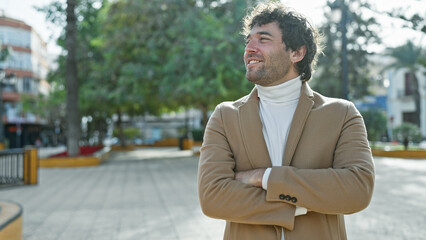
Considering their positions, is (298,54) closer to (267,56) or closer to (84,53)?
(267,56)

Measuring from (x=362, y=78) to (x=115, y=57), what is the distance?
1687cm

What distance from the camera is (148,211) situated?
8164 millimetres

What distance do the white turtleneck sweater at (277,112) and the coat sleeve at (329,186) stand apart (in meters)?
0.15

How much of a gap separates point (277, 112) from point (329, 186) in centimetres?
41

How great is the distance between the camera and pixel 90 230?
662cm

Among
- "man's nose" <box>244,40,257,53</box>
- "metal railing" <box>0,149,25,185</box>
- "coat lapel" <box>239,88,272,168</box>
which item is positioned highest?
"man's nose" <box>244,40,257,53</box>

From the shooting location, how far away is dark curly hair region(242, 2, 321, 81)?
6.98 ft

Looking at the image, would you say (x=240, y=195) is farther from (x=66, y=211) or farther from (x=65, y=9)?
(x=65, y=9)

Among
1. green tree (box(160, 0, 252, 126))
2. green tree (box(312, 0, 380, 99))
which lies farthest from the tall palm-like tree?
green tree (box(160, 0, 252, 126))

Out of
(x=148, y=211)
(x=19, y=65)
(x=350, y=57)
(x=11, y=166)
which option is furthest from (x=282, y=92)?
(x=19, y=65)

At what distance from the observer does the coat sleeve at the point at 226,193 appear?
1.98m

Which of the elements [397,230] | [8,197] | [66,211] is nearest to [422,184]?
[397,230]

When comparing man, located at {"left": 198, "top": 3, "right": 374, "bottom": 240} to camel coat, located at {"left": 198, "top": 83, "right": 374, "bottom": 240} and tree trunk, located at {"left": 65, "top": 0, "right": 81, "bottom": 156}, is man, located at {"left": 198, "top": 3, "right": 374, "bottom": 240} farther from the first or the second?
tree trunk, located at {"left": 65, "top": 0, "right": 81, "bottom": 156}

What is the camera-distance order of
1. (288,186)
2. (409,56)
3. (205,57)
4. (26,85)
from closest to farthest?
(288,186), (205,57), (409,56), (26,85)
